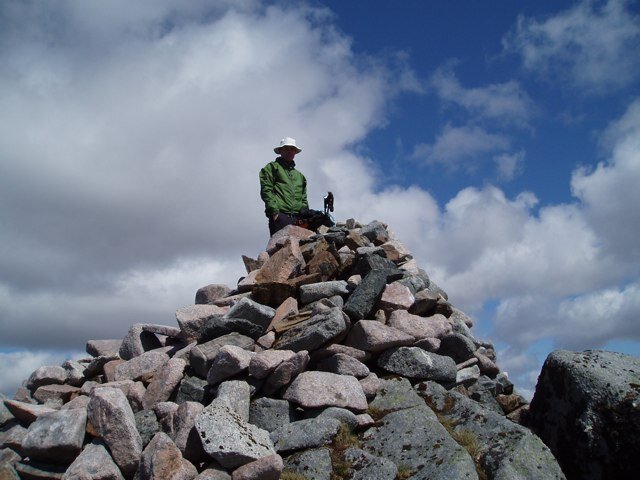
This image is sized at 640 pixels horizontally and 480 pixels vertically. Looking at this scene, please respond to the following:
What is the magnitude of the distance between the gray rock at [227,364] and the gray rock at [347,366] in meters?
1.43

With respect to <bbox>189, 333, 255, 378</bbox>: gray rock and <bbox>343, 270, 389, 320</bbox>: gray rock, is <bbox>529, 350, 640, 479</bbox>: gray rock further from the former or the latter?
<bbox>189, 333, 255, 378</bbox>: gray rock

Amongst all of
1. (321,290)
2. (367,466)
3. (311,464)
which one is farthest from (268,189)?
(367,466)

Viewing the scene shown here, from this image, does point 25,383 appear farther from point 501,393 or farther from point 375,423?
point 501,393

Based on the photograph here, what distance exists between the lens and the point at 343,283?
36.8 feet

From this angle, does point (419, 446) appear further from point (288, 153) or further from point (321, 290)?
point (288, 153)

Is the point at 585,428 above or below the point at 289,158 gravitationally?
below

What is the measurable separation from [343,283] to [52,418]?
228 inches

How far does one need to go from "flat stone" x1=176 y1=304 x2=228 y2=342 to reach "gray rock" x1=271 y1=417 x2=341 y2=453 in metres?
3.85

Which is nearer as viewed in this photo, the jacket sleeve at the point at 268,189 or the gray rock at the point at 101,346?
the gray rock at the point at 101,346

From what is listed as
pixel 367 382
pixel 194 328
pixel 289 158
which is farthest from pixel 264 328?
pixel 289 158

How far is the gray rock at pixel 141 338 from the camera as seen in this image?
→ 37.5 feet

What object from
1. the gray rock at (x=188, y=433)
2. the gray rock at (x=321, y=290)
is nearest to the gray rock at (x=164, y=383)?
the gray rock at (x=188, y=433)

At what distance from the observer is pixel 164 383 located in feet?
29.3

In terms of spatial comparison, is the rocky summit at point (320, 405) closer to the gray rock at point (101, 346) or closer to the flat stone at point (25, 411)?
the flat stone at point (25, 411)
